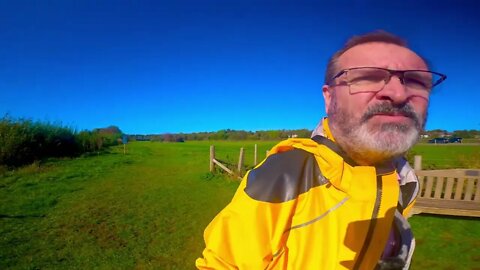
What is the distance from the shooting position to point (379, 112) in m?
1.03

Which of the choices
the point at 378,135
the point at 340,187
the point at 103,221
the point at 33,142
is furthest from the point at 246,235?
the point at 33,142

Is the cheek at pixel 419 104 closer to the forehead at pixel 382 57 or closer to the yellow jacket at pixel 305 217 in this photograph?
the forehead at pixel 382 57

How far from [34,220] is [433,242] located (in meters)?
9.28

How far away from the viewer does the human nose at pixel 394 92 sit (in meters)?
1.03

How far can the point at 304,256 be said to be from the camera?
0.98m

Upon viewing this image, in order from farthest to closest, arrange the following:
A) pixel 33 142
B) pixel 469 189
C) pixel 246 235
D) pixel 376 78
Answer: pixel 33 142, pixel 469 189, pixel 376 78, pixel 246 235

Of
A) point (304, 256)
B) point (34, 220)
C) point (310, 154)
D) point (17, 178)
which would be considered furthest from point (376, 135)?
point (17, 178)

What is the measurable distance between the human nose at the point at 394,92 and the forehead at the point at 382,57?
0.06 m

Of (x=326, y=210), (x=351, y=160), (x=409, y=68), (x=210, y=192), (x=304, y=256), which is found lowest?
(x=210, y=192)

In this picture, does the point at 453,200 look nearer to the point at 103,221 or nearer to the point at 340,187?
the point at 340,187

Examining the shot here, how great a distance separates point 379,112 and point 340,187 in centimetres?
29

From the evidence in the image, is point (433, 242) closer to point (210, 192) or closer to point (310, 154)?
point (310, 154)

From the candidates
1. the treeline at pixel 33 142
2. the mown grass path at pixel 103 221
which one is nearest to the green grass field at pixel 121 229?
the mown grass path at pixel 103 221

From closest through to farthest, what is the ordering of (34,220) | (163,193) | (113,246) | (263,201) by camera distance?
(263,201) → (113,246) → (34,220) → (163,193)
